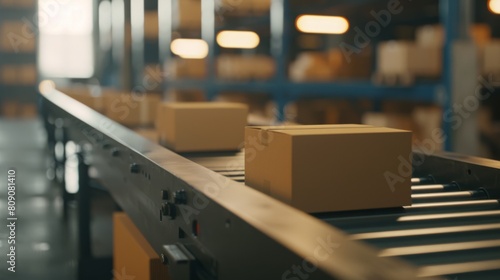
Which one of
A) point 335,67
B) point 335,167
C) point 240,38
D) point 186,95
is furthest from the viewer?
point 186,95

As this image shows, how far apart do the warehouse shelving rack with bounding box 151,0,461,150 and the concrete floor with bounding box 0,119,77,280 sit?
109 inches

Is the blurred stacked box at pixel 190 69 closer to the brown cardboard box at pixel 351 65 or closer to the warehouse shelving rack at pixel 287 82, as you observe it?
the warehouse shelving rack at pixel 287 82

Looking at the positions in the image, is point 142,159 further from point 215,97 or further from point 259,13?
point 215,97

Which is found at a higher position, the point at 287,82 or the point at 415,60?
the point at 415,60

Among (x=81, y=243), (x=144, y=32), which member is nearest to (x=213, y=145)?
(x=81, y=243)

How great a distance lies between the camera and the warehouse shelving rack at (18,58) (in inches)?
577

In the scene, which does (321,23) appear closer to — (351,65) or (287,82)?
(351,65)

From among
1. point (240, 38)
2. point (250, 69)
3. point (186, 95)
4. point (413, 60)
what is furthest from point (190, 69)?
point (413, 60)

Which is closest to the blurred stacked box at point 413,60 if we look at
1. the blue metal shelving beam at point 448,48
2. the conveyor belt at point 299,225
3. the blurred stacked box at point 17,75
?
the blue metal shelving beam at point 448,48

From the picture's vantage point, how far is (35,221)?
15.7 feet

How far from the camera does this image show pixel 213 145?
299 centimetres

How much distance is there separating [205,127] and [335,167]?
131 centimetres

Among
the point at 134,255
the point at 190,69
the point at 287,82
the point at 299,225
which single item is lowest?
the point at 134,255

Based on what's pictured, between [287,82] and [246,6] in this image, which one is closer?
[287,82]
